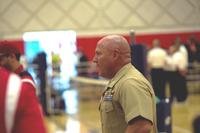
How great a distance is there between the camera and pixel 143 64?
16.1 feet

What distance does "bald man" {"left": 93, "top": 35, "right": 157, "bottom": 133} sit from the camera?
2.82 meters

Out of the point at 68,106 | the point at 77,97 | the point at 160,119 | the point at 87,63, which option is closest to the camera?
the point at 160,119

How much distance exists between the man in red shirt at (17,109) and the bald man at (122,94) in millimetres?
1222

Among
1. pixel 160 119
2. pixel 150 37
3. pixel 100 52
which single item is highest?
pixel 150 37

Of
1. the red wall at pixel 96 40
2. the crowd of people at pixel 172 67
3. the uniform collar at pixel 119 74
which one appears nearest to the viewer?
the uniform collar at pixel 119 74

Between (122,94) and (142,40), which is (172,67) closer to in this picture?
(142,40)

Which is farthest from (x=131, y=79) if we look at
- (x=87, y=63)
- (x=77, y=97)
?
(x=87, y=63)

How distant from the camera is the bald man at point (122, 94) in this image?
9.27ft

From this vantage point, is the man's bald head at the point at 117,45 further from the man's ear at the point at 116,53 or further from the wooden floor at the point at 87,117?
the wooden floor at the point at 87,117

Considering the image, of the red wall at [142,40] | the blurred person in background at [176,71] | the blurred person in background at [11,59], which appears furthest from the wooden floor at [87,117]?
the blurred person in background at [11,59]

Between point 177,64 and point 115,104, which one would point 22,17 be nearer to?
point 177,64

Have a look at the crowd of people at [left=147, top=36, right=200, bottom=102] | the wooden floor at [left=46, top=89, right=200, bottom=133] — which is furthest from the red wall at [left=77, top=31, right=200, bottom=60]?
the crowd of people at [left=147, top=36, right=200, bottom=102]

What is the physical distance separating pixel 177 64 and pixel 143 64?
8702 millimetres

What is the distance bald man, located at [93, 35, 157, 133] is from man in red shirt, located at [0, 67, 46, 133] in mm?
1222
